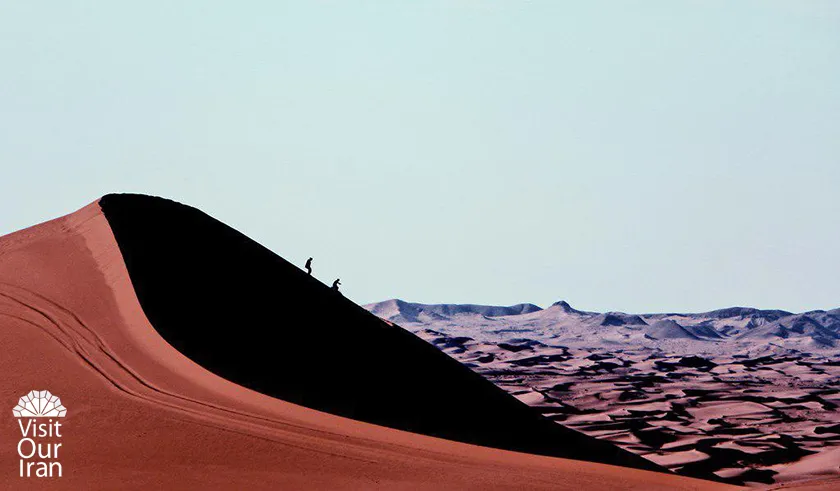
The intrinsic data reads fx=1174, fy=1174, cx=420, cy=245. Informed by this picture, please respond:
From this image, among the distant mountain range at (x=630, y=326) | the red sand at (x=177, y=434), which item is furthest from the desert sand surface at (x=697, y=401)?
the red sand at (x=177, y=434)

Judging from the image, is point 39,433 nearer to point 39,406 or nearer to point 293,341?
point 39,406

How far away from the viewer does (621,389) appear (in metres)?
39.0

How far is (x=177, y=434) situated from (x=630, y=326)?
9141 centimetres

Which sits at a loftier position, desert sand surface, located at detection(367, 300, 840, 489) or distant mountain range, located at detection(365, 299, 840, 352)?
distant mountain range, located at detection(365, 299, 840, 352)

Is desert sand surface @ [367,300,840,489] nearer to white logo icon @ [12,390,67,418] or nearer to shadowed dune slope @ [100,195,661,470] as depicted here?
shadowed dune slope @ [100,195,661,470]

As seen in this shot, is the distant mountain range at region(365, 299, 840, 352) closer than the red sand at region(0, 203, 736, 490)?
No

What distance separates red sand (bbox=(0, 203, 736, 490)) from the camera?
12.9 metres

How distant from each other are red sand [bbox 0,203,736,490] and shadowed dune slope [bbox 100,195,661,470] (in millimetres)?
849

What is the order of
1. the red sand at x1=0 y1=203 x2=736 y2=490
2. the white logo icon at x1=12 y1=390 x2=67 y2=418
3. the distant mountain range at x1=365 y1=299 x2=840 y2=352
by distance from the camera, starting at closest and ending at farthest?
the red sand at x1=0 y1=203 x2=736 y2=490, the white logo icon at x1=12 y1=390 x2=67 y2=418, the distant mountain range at x1=365 y1=299 x2=840 y2=352

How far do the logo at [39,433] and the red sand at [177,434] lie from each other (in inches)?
3.9

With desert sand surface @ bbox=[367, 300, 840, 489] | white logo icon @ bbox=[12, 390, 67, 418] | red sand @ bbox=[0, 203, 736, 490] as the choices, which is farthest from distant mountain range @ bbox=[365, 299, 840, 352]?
white logo icon @ bbox=[12, 390, 67, 418]

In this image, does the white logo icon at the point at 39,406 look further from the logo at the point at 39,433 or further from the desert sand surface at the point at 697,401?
the desert sand surface at the point at 697,401

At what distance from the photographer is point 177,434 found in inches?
543

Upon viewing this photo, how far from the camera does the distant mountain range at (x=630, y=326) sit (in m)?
90.2
